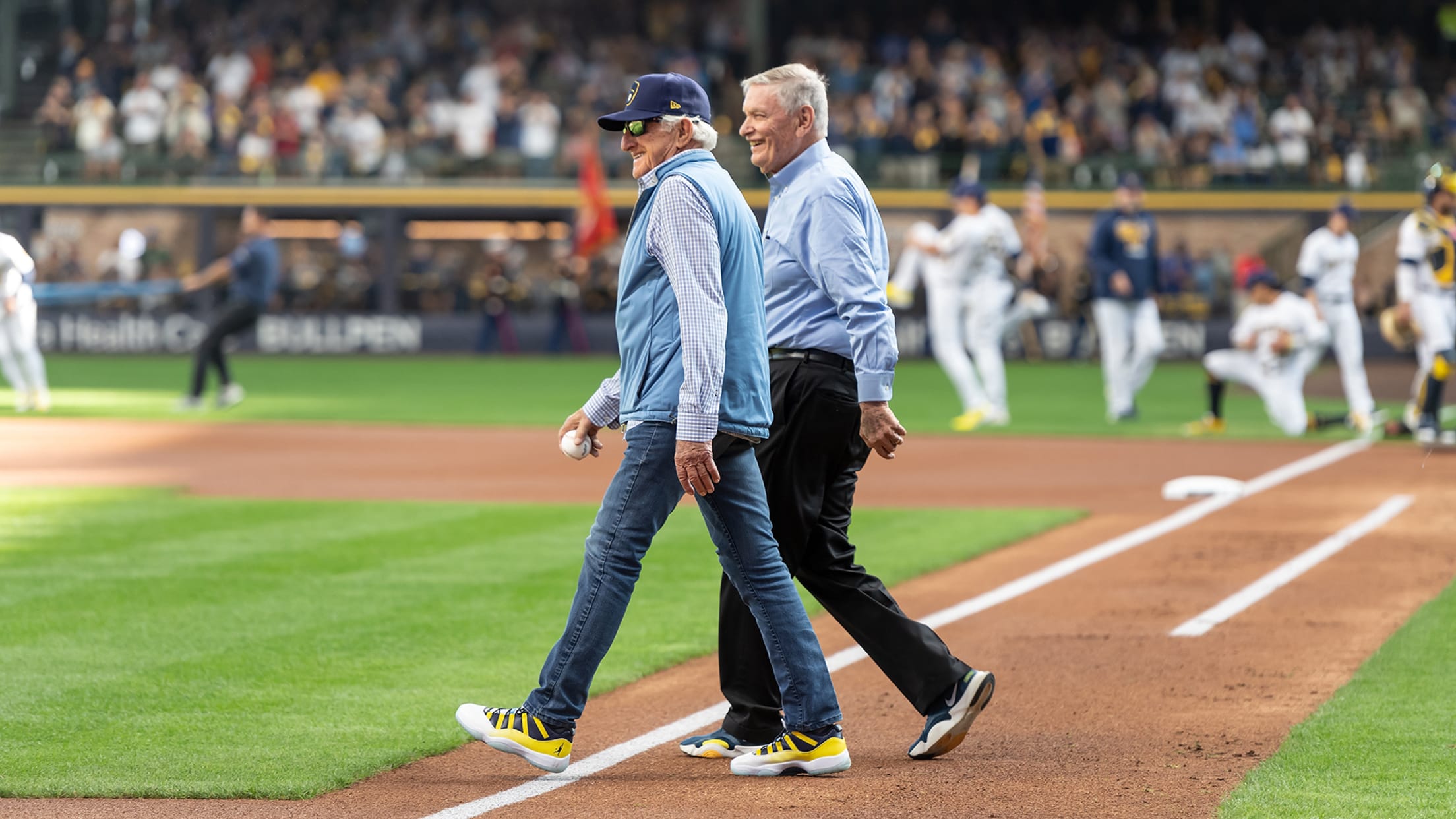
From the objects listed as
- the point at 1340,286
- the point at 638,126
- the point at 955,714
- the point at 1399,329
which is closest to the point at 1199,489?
the point at 1399,329

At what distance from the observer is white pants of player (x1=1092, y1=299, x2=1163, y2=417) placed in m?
18.8

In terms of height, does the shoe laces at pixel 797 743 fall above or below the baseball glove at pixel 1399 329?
below

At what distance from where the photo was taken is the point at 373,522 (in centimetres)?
1173

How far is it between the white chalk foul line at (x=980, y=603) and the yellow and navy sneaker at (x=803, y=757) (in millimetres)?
489

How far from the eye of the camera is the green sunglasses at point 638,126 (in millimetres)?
5281

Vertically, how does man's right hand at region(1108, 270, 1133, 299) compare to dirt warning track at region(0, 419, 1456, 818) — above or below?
above

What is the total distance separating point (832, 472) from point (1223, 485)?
8130 mm

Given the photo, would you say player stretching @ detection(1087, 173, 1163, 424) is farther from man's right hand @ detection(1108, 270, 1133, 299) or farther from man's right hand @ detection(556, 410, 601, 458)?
man's right hand @ detection(556, 410, 601, 458)

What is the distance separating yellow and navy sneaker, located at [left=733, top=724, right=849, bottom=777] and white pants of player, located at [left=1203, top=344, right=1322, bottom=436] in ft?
42.5

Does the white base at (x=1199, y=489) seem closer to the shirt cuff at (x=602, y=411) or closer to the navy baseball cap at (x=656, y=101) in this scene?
the shirt cuff at (x=602, y=411)

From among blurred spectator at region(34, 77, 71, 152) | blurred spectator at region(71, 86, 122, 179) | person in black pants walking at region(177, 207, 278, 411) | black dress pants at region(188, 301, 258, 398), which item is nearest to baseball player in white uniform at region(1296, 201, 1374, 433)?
person in black pants walking at region(177, 207, 278, 411)

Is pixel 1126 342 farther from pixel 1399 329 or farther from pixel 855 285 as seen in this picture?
pixel 855 285

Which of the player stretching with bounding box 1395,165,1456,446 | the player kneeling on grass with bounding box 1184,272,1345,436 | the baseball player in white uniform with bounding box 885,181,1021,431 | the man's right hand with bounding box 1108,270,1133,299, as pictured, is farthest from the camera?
the man's right hand with bounding box 1108,270,1133,299

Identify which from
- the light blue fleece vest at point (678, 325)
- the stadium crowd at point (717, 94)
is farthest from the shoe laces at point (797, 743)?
the stadium crowd at point (717, 94)
